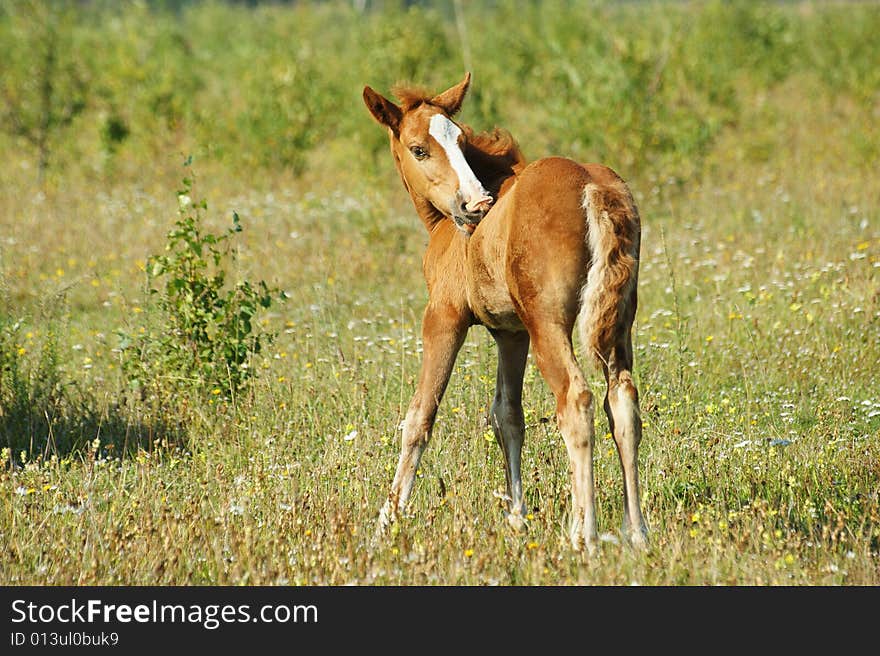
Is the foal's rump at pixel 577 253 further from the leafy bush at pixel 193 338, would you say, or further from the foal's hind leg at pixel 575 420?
the leafy bush at pixel 193 338

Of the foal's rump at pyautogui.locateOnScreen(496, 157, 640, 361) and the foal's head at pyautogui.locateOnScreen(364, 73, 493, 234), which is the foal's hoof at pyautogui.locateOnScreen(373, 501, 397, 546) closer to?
the foal's rump at pyautogui.locateOnScreen(496, 157, 640, 361)

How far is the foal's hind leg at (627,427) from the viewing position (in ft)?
14.3

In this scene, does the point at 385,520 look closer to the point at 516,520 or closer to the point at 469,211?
the point at 516,520

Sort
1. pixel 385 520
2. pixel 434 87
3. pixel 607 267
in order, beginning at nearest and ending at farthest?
1. pixel 607 267
2. pixel 385 520
3. pixel 434 87

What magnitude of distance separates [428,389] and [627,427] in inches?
40.0

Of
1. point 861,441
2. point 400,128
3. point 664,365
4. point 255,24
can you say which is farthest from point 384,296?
point 255,24

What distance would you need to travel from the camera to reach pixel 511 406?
5.22 m

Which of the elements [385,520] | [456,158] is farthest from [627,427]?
[456,158]

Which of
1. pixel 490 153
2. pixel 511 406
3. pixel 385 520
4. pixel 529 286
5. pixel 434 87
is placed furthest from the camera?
pixel 434 87

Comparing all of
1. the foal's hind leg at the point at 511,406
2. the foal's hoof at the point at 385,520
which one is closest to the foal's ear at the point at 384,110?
the foal's hind leg at the point at 511,406

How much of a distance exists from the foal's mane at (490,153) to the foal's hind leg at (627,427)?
51.0 inches

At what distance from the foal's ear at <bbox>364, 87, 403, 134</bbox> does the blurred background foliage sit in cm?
478

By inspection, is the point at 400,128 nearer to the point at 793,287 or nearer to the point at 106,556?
the point at 106,556

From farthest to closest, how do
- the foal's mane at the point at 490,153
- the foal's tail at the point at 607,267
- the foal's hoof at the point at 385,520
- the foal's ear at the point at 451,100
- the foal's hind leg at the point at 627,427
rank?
the foal's ear at the point at 451,100
the foal's mane at the point at 490,153
the foal's hoof at the point at 385,520
the foal's hind leg at the point at 627,427
the foal's tail at the point at 607,267
